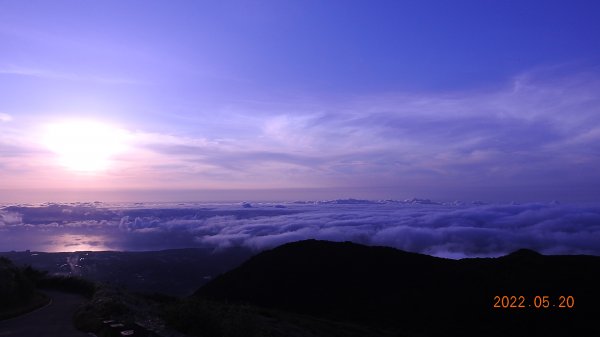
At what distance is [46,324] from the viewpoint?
1473 centimetres

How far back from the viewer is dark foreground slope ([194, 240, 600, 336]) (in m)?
32.0

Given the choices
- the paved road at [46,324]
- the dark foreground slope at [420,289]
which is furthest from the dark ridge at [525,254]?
the paved road at [46,324]

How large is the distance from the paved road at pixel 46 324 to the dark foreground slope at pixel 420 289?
12939mm

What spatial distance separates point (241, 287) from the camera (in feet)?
139

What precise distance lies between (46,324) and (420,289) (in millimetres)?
29929

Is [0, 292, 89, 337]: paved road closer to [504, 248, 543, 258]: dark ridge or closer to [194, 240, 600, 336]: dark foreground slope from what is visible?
[194, 240, 600, 336]: dark foreground slope

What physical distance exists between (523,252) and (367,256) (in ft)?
49.9

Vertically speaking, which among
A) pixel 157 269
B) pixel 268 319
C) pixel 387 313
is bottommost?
pixel 157 269

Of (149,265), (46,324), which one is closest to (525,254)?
(46,324)

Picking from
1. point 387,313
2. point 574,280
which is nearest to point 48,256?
point 387,313

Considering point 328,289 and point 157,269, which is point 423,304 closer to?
point 328,289

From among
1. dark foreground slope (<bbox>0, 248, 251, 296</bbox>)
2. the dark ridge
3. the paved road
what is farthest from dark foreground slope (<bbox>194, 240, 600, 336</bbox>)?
dark foreground slope (<bbox>0, 248, 251, 296</bbox>)

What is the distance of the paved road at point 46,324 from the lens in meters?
13.2

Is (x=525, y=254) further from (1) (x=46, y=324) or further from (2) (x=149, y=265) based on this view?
(2) (x=149, y=265)
